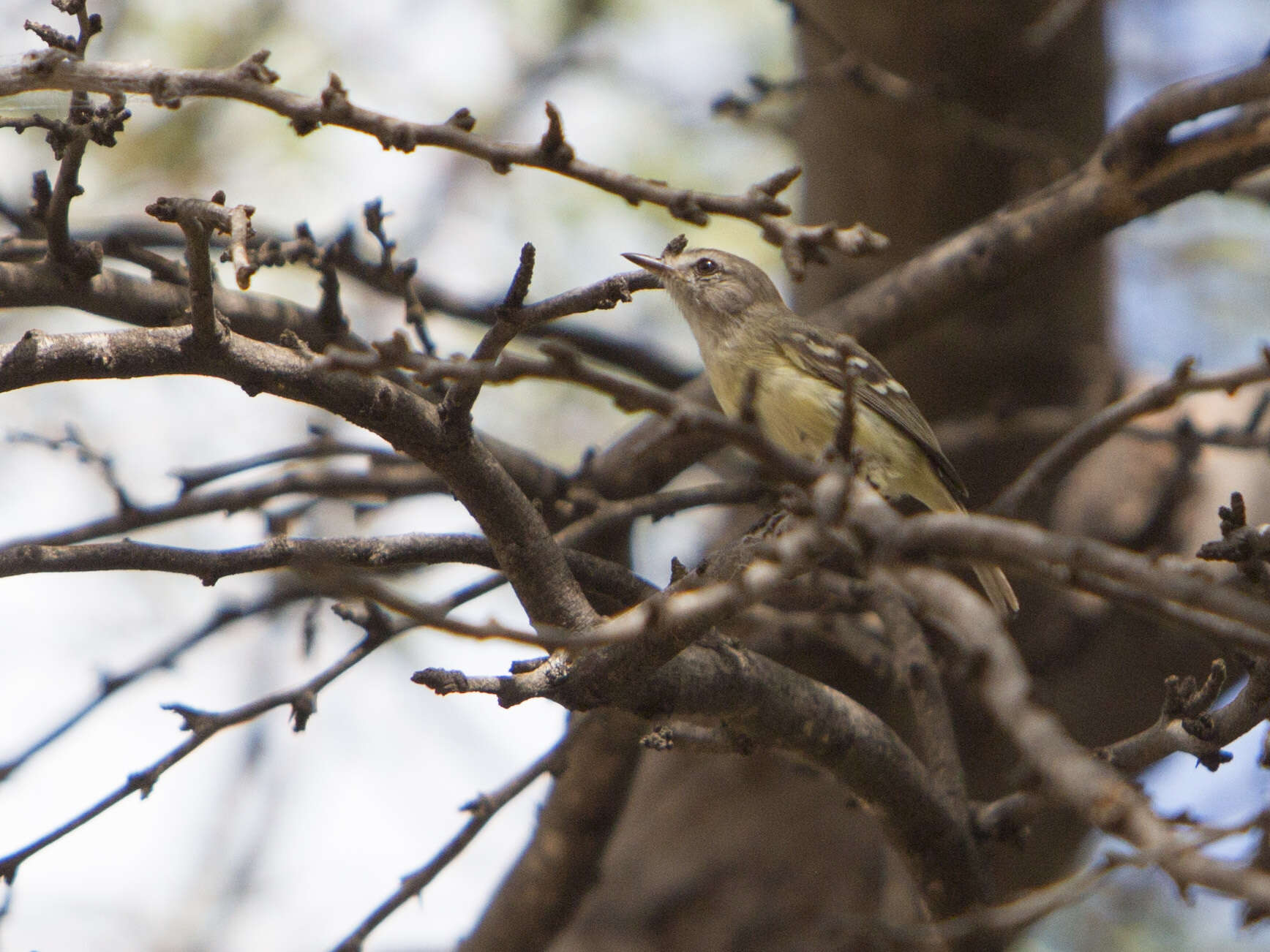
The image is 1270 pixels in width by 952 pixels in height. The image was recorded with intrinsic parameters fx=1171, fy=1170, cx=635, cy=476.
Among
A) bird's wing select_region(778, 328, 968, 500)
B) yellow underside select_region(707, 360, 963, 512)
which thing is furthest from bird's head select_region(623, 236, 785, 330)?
yellow underside select_region(707, 360, 963, 512)

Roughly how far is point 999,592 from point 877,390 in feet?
3.67

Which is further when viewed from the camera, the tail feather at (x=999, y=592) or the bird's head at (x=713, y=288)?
the bird's head at (x=713, y=288)

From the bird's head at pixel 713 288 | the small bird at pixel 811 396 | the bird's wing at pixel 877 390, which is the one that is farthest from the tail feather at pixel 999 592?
the bird's head at pixel 713 288

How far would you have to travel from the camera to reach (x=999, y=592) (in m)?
5.53

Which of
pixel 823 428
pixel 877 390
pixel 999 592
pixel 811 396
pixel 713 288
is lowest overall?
pixel 999 592

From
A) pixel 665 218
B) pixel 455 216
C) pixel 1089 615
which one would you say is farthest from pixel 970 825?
pixel 455 216

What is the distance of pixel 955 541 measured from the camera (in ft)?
5.49

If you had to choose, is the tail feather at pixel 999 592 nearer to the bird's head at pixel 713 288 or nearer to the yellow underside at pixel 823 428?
the yellow underside at pixel 823 428

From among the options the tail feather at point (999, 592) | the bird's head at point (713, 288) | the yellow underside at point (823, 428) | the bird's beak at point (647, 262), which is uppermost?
the bird's head at point (713, 288)

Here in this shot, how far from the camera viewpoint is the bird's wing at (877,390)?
5.39m

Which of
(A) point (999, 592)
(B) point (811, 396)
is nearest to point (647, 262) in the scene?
(B) point (811, 396)

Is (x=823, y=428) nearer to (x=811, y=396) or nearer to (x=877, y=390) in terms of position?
(x=811, y=396)

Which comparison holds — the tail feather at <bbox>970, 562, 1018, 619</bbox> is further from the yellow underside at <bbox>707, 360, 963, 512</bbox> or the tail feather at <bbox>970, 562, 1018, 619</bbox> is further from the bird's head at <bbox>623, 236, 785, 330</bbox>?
the bird's head at <bbox>623, 236, 785, 330</bbox>

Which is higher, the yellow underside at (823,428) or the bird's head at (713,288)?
the bird's head at (713,288)
